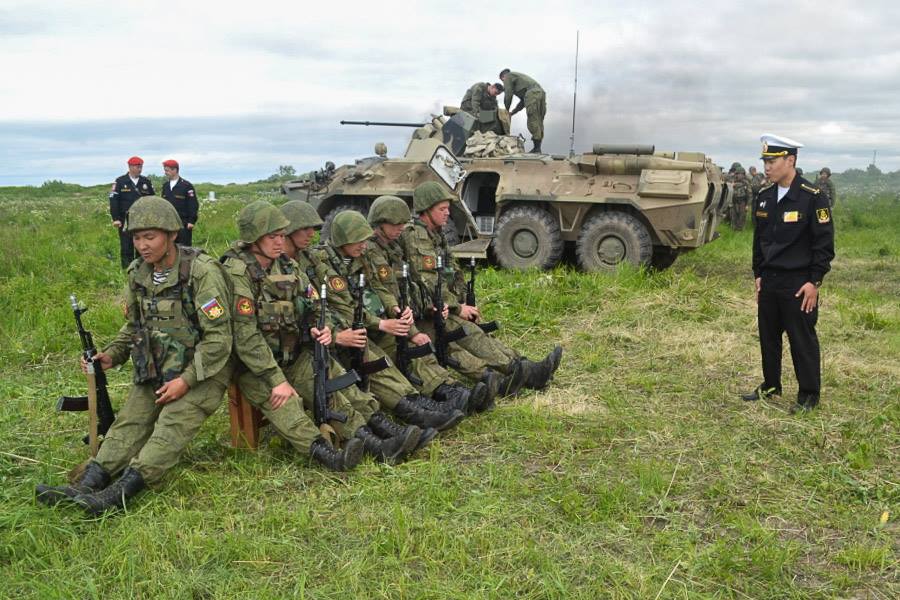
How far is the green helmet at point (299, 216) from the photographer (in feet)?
15.9

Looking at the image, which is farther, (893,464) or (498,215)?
(498,215)

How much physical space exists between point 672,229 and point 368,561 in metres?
7.54

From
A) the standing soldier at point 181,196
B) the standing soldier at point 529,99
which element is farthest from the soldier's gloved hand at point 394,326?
the standing soldier at point 529,99

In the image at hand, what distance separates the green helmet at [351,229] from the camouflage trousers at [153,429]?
1276mm

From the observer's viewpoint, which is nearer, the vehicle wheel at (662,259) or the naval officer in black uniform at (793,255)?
the naval officer in black uniform at (793,255)

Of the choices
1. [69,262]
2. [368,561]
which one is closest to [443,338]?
[368,561]

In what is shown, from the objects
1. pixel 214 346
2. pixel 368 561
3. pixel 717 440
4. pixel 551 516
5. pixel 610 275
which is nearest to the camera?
pixel 368 561

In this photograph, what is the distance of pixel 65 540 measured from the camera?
3578mm

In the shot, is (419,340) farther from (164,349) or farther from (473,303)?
(164,349)

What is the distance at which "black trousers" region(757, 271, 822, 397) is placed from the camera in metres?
5.15

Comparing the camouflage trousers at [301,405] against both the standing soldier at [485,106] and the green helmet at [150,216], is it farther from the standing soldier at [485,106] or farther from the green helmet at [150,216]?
the standing soldier at [485,106]

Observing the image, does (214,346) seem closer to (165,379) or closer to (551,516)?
(165,379)

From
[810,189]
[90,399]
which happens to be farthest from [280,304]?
[810,189]

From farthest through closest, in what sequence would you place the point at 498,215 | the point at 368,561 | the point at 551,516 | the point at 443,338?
1. the point at 498,215
2. the point at 443,338
3. the point at 551,516
4. the point at 368,561
